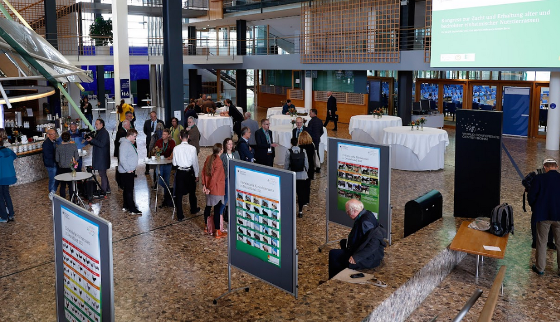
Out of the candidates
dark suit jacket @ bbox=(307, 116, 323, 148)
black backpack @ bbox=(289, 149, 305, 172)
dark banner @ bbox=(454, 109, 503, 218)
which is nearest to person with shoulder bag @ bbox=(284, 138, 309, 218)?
black backpack @ bbox=(289, 149, 305, 172)

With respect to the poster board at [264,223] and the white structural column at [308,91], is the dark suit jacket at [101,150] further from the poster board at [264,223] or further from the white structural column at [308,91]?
the white structural column at [308,91]

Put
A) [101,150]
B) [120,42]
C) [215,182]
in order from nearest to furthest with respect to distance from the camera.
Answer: [215,182], [101,150], [120,42]

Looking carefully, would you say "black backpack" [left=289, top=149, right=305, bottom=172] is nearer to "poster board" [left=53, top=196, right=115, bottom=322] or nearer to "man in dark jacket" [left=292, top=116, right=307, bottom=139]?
"man in dark jacket" [left=292, top=116, right=307, bottom=139]

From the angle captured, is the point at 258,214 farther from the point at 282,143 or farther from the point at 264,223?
the point at 282,143

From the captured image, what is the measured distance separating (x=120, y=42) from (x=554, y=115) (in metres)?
14.4

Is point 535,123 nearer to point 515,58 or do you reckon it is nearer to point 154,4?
point 515,58

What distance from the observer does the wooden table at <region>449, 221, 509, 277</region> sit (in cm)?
616

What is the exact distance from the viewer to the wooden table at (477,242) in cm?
616

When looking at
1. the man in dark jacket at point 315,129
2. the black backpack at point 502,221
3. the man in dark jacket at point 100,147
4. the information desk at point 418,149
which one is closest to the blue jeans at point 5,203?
the man in dark jacket at point 100,147

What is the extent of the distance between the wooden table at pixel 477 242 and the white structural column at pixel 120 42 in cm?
1513

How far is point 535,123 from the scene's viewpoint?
18531mm

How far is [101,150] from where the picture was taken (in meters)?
10.2

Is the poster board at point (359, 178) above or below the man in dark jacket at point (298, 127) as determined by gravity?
below

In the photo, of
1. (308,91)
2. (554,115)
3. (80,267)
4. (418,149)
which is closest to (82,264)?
(80,267)
